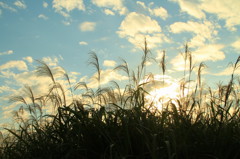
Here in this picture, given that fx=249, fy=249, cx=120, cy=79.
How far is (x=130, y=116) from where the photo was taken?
322cm

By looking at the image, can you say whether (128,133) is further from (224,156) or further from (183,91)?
(183,91)

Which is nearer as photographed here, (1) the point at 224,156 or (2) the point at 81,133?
(1) the point at 224,156

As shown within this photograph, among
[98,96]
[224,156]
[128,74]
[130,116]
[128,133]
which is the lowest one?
[224,156]

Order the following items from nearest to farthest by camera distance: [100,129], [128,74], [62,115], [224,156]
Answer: [224,156]
[100,129]
[62,115]
[128,74]

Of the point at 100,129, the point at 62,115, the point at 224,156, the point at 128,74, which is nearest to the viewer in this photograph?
the point at 224,156

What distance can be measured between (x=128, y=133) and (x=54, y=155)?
1.07 m

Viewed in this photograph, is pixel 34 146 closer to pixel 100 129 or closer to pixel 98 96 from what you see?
pixel 100 129

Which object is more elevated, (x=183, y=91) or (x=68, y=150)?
(x=183, y=91)

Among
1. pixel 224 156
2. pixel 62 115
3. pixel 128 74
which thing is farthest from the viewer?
pixel 128 74

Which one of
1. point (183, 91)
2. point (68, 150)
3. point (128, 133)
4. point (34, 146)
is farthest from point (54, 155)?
point (183, 91)

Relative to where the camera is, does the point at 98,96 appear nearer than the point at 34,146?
No

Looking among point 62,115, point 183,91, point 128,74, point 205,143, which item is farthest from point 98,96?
point 205,143

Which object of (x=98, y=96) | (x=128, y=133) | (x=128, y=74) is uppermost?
(x=128, y=74)

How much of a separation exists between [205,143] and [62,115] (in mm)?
1954
